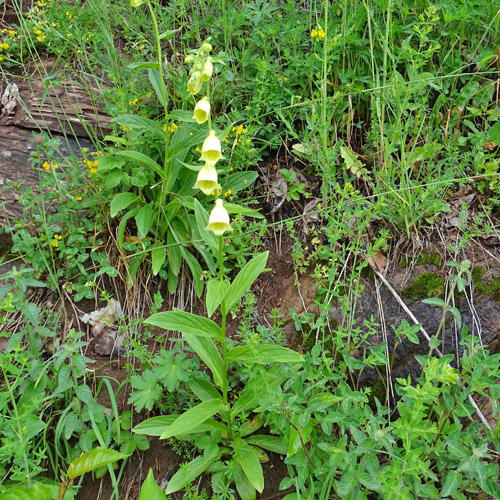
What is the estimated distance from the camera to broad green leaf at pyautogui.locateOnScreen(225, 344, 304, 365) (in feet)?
6.05

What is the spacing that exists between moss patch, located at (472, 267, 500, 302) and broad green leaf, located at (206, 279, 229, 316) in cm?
144

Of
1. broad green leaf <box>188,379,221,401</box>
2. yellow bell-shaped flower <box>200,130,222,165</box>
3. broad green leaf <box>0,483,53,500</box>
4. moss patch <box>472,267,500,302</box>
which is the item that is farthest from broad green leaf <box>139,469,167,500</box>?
moss patch <box>472,267,500,302</box>

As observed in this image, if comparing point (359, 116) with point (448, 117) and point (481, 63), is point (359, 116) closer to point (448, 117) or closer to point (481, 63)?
point (448, 117)

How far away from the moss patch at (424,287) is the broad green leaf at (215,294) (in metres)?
1.16

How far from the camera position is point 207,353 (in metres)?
2.11

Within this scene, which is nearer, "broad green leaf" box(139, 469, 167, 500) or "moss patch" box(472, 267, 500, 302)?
"broad green leaf" box(139, 469, 167, 500)

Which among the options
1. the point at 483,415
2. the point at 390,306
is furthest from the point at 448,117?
the point at 483,415

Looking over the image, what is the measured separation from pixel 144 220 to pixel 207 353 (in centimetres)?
99

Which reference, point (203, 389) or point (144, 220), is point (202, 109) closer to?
point (144, 220)

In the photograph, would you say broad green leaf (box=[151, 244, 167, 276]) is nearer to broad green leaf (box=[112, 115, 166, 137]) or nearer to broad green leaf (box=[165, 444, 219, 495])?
broad green leaf (box=[112, 115, 166, 137])

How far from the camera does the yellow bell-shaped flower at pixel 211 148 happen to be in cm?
167

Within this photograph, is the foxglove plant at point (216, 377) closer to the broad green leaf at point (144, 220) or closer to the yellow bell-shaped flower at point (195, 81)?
the yellow bell-shaped flower at point (195, 81)

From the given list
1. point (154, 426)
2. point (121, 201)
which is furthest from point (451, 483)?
point (121, 201)

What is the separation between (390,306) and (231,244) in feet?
3.39
